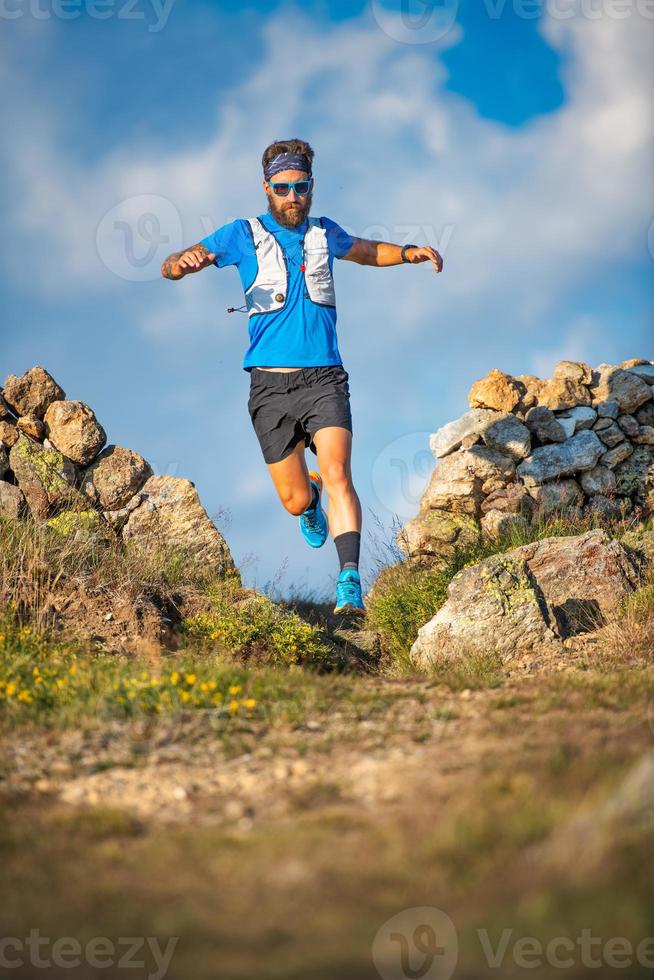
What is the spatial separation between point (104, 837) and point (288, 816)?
2.12 ft

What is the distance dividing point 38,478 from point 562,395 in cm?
620

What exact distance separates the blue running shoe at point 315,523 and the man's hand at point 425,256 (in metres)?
1.96

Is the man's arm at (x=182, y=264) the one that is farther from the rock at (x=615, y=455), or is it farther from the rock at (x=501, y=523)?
the rock at (x=615, y=455)

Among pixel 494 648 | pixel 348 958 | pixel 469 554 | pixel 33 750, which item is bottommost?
pixel 348 958

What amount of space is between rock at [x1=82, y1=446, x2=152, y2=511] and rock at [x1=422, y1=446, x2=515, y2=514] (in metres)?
3.34

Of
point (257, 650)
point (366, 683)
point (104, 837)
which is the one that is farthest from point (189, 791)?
point (257, 650)

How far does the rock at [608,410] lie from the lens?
1110cm

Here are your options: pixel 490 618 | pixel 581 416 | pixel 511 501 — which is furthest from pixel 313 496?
pixel 581 416

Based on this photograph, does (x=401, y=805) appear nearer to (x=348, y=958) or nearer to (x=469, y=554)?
(x=348, y=958)

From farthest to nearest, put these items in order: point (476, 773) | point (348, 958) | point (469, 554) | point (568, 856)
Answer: point (469, 554) → point (476, 773) → point (568, 856) → point (348, 958)

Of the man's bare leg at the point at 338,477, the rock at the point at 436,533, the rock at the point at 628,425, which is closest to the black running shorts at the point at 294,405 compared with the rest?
the man's bare leg at the point at 338,477

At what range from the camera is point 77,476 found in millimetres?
9391

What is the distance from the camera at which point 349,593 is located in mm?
6203

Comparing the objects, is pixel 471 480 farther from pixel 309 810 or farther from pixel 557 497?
pixel 309 810
